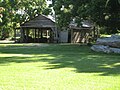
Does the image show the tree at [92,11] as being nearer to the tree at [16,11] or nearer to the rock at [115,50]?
the rock at [115,50]

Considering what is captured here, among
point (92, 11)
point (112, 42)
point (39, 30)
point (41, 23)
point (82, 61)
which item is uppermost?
point (92, 11)

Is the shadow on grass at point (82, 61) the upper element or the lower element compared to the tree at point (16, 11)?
lower

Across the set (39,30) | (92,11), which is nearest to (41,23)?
(39,30)

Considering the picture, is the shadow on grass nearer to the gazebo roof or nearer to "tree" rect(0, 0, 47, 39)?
the gazebo roof

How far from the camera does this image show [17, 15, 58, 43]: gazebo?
4959cm

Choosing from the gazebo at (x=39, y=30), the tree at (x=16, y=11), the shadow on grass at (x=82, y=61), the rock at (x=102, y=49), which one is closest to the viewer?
the shadow on grass at (x=82, y=61)

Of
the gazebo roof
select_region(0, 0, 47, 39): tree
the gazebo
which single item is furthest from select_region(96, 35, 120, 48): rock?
select_region(0, 0, 47, 39): tree

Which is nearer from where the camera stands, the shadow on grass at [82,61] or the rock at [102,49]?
the shadow on grass at [82,61]

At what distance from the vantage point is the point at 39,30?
5209 cm

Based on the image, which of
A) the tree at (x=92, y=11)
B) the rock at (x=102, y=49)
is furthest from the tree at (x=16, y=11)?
the rock at (x=102, y=49)

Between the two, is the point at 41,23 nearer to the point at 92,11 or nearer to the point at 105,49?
the point at 92,11

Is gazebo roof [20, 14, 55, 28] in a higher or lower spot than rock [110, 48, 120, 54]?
higher

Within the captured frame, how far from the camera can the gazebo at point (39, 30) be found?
4959 centimetres

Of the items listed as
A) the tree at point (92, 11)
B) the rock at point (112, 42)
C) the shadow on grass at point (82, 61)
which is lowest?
the shadow on grass at point (82, 61)
